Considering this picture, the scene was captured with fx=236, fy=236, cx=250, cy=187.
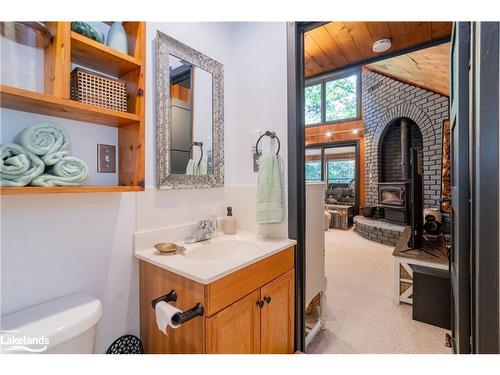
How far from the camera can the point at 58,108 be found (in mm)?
955

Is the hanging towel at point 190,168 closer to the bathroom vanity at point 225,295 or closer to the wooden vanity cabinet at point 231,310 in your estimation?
the bathroom vanity at point 225,295

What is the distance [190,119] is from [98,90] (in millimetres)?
633

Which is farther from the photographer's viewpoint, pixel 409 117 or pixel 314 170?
pixel 314 170

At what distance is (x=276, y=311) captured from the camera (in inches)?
56.0

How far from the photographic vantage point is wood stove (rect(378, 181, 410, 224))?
15.3 ft

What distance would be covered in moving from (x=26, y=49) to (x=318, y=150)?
6.83 meters

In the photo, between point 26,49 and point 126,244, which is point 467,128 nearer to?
point 126,244

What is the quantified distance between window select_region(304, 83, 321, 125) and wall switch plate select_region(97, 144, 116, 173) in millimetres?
6709

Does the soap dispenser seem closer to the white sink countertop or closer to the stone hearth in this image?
the white sink countertop

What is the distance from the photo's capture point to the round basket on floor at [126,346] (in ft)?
3.99

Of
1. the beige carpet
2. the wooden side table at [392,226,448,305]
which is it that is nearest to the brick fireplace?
the beige carpet

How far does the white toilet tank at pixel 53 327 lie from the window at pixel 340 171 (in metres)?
6.57

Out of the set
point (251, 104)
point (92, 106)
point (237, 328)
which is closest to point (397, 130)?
point (251, 104)

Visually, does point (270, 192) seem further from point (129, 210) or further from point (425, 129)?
point (425, 129)
